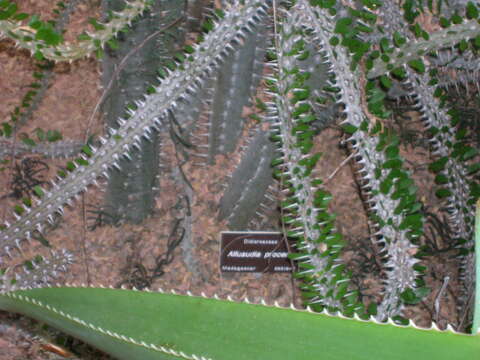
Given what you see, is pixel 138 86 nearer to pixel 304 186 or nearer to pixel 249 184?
pixel 249 184

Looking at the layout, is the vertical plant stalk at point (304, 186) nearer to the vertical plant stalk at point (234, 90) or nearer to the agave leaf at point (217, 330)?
the vertical plant stalk at point (234, 90)

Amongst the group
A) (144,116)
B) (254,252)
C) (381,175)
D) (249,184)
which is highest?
(144,116)

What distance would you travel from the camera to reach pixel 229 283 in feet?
4.66

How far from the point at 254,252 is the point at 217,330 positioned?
824mm

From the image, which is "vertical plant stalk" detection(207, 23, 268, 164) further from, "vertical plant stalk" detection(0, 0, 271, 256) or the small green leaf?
the small green leaf

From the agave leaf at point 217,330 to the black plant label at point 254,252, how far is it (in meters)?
0.69

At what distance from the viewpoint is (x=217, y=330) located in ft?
1.90

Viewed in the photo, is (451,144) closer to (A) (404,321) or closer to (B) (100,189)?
(A) (404,321)

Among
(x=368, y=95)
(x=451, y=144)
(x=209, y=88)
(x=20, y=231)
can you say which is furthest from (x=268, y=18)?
(x=20, y=231)

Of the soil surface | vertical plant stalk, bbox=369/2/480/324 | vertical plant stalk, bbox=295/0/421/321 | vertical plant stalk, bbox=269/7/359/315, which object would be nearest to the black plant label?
the soil surface

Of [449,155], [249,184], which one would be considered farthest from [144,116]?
[449,155]

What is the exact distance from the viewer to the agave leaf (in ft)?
1.48

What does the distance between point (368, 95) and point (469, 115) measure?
0.50 meters

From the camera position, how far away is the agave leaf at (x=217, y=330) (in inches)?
17.8
